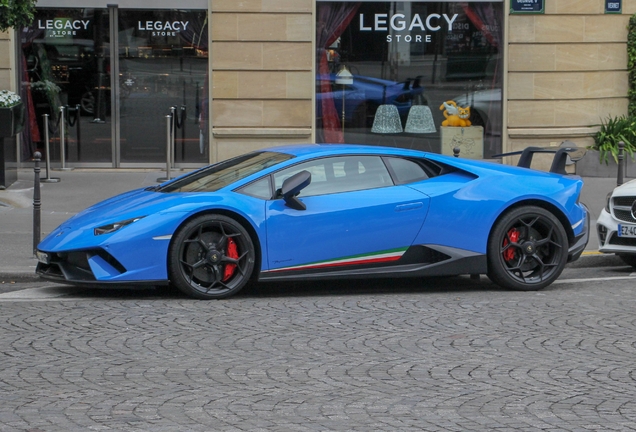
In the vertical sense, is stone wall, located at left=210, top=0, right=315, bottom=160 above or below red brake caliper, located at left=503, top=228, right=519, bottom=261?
above

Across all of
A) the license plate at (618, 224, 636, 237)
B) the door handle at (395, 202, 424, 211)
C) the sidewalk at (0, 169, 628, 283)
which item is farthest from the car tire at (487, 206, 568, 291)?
the sidewalk at (0, 169, 628, 283)

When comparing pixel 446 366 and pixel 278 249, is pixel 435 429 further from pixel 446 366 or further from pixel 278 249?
pixel 278 249

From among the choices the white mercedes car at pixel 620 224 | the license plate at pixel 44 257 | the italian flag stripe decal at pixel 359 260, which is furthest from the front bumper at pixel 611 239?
the license plate at pixel 44 257

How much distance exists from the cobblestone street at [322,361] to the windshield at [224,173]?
0.97m

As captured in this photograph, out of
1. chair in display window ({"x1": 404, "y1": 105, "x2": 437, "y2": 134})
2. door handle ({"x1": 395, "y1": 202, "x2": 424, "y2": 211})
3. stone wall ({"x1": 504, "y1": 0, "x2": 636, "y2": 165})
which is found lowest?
door handle ({"x1": 395, "y1": 202, "x2": 424, "y2": 211})

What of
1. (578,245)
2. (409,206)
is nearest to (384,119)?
(578,245)

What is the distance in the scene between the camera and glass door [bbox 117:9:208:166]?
56.5 ft

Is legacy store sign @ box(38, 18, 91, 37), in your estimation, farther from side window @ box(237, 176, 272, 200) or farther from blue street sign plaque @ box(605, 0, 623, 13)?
side window @ box(237, 176, 272, 200)

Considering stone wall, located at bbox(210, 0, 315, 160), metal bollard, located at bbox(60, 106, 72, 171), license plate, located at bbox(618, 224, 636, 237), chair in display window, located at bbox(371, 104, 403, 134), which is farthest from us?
chair in display window, located at bbox(371, 104, 403, 134)

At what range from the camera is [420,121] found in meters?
17.9

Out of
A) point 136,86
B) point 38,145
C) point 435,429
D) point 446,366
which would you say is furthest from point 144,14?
point 435,429

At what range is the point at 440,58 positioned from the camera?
17.7 metres

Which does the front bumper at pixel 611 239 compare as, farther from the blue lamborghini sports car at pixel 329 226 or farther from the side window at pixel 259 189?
the side window at pixel 259 189

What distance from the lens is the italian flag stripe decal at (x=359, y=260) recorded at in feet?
27.6
